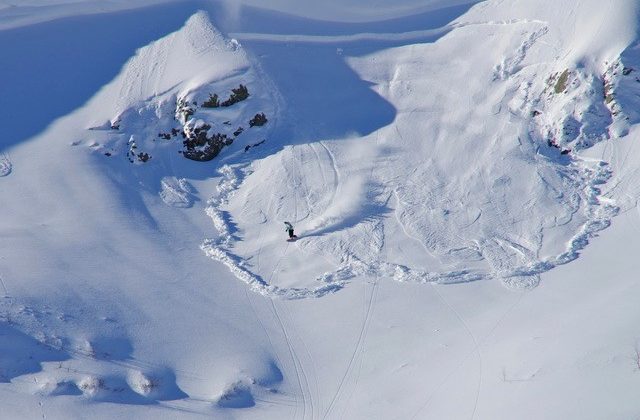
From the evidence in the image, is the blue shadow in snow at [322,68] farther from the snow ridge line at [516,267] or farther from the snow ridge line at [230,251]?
the snow ridge line at [516,267]

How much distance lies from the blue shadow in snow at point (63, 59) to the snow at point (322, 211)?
12cm

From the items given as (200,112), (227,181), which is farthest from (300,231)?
(200,112)

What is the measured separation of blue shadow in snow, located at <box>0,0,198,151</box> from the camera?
29.2m

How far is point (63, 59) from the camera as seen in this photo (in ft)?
101

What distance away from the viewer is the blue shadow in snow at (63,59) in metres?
29.2

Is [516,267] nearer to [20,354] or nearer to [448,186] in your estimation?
[448,186]

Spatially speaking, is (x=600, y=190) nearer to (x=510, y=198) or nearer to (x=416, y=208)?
(x=510, y=198)

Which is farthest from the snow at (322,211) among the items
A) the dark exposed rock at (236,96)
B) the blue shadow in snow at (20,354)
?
the dark exposed rock at (236,96)

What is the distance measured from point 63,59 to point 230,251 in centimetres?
1165

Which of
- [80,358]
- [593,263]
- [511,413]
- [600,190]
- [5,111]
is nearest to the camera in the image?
[511,413]

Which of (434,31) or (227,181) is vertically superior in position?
(434,31)

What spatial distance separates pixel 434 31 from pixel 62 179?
15373mm

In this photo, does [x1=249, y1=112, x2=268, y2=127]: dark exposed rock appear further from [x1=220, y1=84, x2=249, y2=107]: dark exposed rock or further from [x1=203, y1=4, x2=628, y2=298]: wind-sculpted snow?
[x1=203, y1=4, x2=628, y2=298]: wind-sculpted snow

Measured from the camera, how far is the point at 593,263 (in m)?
23.6
